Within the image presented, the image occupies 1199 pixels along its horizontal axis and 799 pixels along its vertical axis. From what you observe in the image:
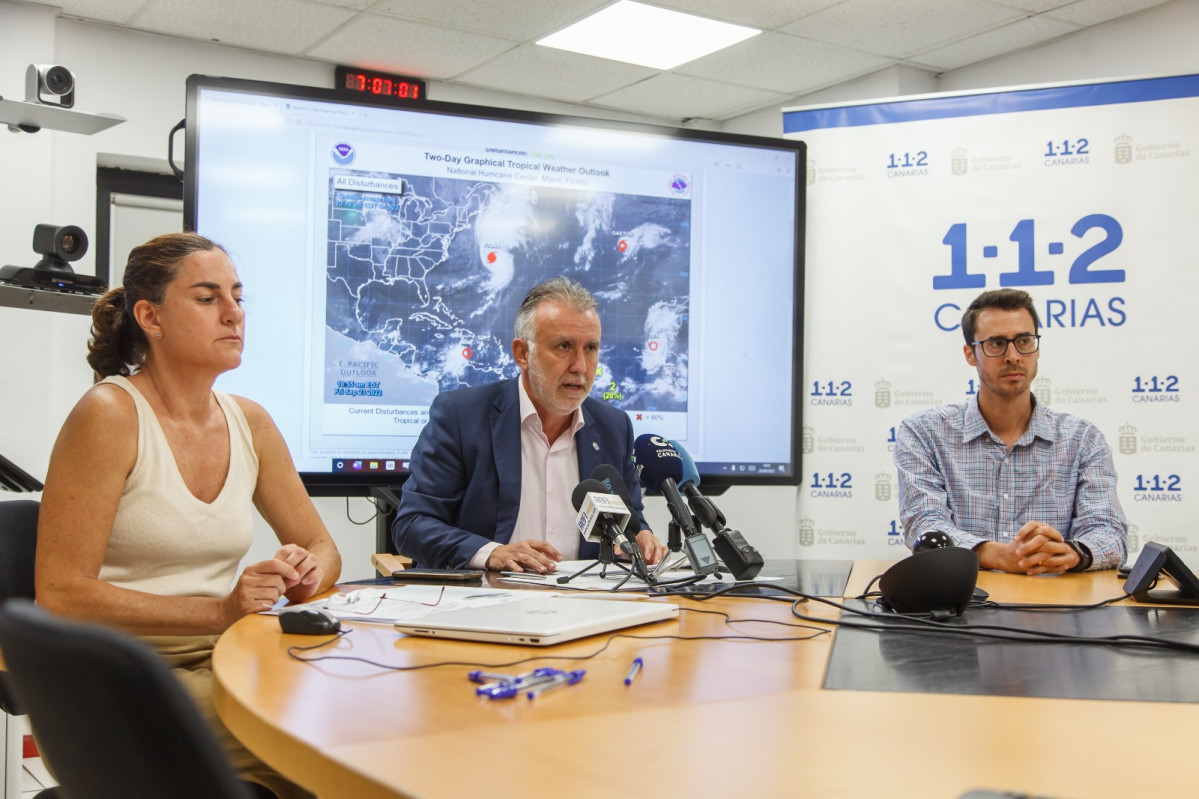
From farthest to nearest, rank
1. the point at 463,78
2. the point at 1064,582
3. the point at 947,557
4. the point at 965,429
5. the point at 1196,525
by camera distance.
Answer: the point at 463,78 → the point at 1196,525 → the point at 965,429 → the point at 1064,582 → the point at 947,557

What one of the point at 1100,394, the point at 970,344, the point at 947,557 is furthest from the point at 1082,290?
the point at 947,557

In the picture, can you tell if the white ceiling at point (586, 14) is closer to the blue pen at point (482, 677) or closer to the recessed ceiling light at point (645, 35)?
the recessed ceiling light at point (645, 35)

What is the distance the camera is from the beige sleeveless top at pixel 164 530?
1843 millimetres

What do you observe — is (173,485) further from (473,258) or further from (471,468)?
(473,258)

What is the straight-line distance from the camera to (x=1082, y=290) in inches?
146

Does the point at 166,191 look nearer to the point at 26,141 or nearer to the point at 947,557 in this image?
the point at 26,141

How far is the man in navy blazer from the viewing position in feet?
8.69

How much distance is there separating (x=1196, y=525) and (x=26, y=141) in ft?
16.5

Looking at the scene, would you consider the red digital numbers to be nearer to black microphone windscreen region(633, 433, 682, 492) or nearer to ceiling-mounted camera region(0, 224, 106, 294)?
ceiling-mounted camera region(0, 224, 106, 294)

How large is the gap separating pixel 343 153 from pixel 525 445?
114cm

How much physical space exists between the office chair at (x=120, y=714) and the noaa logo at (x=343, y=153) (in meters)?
2.63

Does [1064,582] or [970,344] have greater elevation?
[970,344]

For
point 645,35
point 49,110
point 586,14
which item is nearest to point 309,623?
point 49,110

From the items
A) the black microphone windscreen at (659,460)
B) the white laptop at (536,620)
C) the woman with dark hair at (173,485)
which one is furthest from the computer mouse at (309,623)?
the black microphone windscreen at (659,460)
